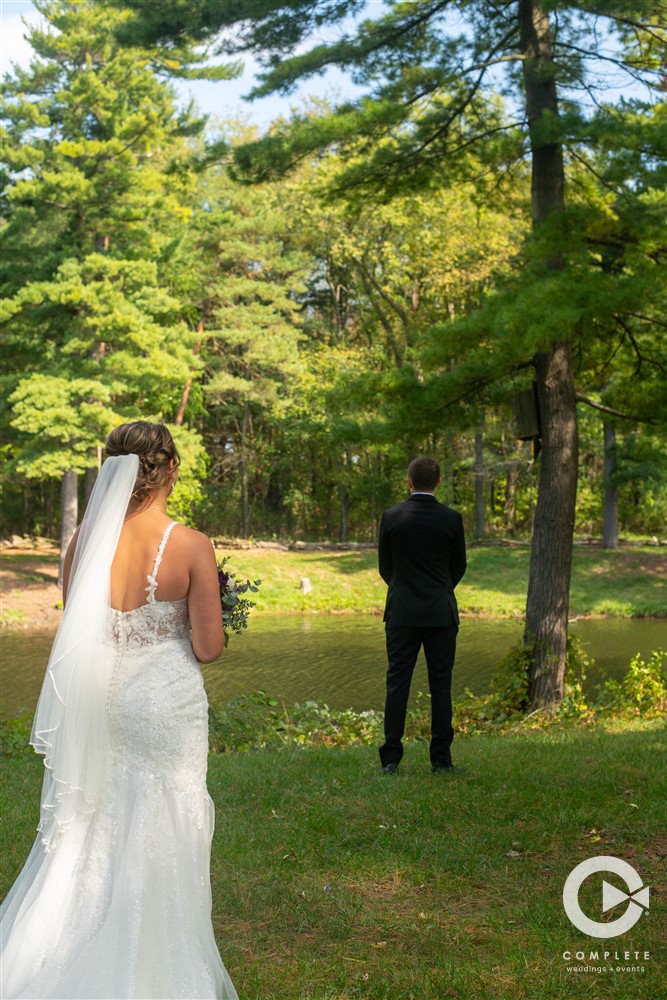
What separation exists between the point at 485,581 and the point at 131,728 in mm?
24371

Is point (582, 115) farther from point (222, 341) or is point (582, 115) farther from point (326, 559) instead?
point (222, 341)

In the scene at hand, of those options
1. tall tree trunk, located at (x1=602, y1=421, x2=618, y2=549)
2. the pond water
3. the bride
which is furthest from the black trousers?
tall tree trunk, located at (x1=602, y1=421, x2=618, y2=549)

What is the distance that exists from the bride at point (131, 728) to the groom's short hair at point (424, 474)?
3.10 meters

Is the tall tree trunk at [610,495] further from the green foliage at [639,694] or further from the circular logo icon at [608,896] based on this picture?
the circular logo icon at [608,896]

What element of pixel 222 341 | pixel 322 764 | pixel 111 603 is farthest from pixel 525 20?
pixel 222 341

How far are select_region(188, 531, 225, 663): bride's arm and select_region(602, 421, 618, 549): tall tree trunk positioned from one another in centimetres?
2669

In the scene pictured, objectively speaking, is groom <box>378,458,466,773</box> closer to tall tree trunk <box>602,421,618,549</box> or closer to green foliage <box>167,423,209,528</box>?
green foliage <box>167,423,209,528</box>

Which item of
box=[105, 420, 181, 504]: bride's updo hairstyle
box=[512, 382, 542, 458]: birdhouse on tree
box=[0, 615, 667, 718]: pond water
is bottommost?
box=[0, 615, 667, 718]: pond water

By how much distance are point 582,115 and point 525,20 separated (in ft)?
6.18

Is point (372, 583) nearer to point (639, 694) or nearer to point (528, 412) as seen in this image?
point (639, 694)

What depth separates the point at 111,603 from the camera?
3.64m

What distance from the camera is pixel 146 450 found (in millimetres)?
3639

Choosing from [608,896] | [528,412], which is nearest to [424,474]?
[608,896]

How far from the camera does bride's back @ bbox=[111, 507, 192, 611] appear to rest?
3568mm
